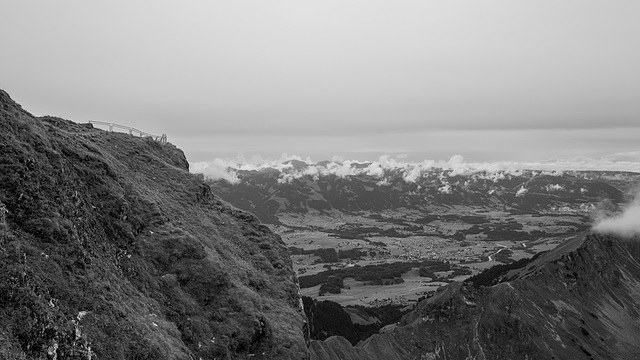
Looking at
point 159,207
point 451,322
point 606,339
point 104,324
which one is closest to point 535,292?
point 606,339

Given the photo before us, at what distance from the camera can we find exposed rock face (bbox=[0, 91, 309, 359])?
24547 millimetres

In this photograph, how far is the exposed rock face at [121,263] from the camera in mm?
24547

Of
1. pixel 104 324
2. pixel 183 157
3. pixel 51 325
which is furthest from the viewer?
pixel 183 157

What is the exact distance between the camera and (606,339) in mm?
149750

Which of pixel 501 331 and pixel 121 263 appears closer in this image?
pixel 121 263

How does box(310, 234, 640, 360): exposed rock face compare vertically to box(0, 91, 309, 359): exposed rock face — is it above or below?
below

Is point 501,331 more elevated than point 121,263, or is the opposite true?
point 121,263

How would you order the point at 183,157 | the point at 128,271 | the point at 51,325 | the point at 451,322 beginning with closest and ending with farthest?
the point at 51,325
the point at 128,271
the point at 183,157
the point at 451,322

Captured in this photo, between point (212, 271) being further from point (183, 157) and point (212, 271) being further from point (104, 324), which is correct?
point (183, 157)

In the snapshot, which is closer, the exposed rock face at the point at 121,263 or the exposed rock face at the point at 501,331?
the exposed rock face at the point at 121,263

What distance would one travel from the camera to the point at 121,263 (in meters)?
36.3

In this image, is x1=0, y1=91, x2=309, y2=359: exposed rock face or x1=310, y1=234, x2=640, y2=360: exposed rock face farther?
x1=310, y1=234, x2=640, y2=360: exposed rock face

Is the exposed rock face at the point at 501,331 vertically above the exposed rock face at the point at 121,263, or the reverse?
the exposed rock face at the point at 121,263

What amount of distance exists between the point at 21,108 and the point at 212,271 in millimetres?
25000
